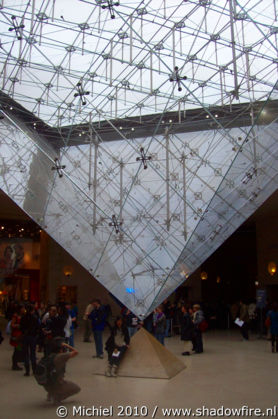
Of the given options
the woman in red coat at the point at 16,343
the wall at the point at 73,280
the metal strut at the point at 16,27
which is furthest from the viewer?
the wall at the point at 73,280

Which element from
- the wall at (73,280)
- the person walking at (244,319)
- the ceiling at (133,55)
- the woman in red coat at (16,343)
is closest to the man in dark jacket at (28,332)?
the woman in red coat at (16,343)

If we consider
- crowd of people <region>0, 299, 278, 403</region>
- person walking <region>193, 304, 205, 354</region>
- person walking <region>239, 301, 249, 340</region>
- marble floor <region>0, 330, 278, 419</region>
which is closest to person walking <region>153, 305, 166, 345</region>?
crowd of people <region>0, 299, 278, 403</region>

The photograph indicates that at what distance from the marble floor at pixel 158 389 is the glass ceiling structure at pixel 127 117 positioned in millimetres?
1507

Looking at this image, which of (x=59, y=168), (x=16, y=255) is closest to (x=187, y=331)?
(x=59, y=168)

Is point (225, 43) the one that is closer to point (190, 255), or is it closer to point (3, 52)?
point (3, 52)

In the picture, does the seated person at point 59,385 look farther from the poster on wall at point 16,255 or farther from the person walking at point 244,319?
the poster on wall at point 16,255

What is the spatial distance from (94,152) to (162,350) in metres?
5.66

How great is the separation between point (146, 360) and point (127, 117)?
276 inches

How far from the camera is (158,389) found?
473 cm

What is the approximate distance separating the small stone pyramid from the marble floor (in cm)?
15

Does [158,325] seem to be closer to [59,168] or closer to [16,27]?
[59,168]

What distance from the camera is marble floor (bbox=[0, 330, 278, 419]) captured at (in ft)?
13.1

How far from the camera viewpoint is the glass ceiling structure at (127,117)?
7.86 m

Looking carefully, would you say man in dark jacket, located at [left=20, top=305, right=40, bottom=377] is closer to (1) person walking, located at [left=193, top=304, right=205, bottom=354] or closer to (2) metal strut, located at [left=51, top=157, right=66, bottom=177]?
(1) person walking, located at [left=193, top=304, right=205, bottom=354]
